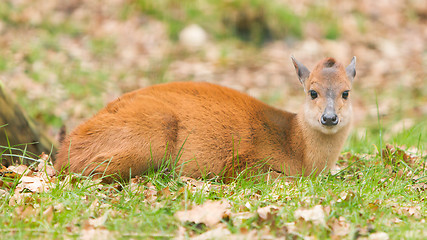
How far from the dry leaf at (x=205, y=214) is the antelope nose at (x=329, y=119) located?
1465 millimetres

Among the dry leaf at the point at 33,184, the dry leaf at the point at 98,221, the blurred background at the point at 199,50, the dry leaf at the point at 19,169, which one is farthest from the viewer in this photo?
the blurred background at the point at 199,50

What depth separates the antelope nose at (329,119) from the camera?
14.6 ft

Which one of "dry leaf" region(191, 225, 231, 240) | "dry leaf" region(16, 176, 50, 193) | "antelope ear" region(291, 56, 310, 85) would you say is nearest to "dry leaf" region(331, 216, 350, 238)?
"dry leaf" region(191, 225, 231, 240)

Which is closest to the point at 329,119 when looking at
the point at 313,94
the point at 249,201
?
the point at 313,94

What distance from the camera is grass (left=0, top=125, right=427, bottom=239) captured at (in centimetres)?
320

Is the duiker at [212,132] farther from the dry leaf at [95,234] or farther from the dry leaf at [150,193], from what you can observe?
the dry leaf at [95,234]

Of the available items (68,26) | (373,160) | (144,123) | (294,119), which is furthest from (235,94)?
(68,26)

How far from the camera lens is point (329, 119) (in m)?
4.46

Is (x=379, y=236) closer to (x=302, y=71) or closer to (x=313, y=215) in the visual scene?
(x=313, y=215)

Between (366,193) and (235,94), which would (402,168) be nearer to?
(366,193)

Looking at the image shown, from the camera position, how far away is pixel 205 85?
4.91 m

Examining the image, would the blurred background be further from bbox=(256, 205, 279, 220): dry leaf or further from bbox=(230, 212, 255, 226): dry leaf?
bbox=(230, 212, 255, 226): dry leaf

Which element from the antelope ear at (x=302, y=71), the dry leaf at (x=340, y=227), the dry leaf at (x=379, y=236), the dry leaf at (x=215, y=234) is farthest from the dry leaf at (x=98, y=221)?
the antelope ear at (x=302, y=71)

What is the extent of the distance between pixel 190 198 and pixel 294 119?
5.62ft
